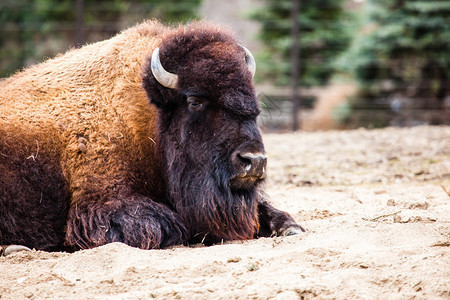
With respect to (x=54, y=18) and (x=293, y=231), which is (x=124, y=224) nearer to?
(x=293, y=231)

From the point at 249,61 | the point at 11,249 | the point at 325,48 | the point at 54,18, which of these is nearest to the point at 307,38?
the point at 325,48

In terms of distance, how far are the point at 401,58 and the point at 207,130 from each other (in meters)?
12.0

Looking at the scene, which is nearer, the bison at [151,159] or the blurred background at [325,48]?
the bison at [151,159]

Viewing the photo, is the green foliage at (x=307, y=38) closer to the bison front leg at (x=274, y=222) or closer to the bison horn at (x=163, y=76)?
the bison front leg at (x=274, y=222)

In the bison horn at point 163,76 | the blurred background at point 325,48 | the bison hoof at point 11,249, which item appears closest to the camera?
the bison hoof at point 11,249

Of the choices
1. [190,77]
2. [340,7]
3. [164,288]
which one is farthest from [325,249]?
[340,7]

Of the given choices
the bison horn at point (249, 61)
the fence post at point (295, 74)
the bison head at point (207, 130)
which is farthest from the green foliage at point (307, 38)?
the bison head at point (207, 130)

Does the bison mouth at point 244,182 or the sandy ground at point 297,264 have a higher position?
the bison mouth at point 244,182

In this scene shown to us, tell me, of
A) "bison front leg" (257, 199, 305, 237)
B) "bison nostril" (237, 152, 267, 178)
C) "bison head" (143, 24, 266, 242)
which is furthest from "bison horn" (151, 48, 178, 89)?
"bison front leg" (257, 199, 305, 237)

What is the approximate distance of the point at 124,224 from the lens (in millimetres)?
4219

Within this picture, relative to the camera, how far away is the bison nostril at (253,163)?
4.03 meters

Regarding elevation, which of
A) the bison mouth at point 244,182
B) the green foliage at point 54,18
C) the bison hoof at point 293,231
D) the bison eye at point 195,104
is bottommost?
the bison hoof at point 293,231

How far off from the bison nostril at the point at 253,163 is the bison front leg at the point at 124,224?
74 cm

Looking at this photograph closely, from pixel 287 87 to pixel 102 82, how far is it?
12.8 metres
